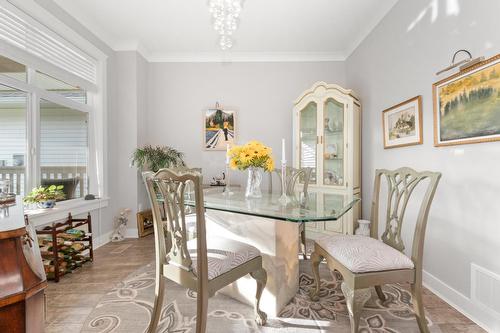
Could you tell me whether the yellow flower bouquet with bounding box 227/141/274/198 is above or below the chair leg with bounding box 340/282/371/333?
above

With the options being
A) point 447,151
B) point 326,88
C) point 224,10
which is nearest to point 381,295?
point 447,151

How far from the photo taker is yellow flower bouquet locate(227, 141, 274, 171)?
2.06m

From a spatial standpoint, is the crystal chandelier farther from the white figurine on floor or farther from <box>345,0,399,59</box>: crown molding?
the white figurine on floor

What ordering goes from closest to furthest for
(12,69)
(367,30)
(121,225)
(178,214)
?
(178,214) < (12,69) < (367,30) < (121,225)

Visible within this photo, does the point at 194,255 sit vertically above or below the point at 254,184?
below

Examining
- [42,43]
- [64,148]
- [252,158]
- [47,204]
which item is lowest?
[47,204]

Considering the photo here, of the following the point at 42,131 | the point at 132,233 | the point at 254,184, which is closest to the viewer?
the point at 254,184

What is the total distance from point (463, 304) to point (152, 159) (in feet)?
12.1

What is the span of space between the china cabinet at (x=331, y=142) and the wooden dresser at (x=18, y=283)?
3.23m

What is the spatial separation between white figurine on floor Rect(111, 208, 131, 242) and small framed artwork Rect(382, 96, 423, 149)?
11.7 ft

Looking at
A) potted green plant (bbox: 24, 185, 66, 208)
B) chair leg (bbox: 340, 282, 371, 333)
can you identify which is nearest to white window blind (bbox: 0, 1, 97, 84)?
potted green plant (bbox: 24, 185, 66, 208)

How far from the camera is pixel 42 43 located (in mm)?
2641

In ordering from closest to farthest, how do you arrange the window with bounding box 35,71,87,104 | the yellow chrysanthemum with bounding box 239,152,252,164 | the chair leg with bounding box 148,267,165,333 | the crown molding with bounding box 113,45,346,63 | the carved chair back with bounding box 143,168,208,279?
the carved chair back with bounding box 143,168,208,279 < the chair leg with bounding box 148,267,165,333 < the yellow chrysanthemum with bounding box 239,152,252,164 < the window with bounding box 35,71,87,104 < the crown molding with bounding box 113,45,346,63

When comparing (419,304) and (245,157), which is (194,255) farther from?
(419,304)
